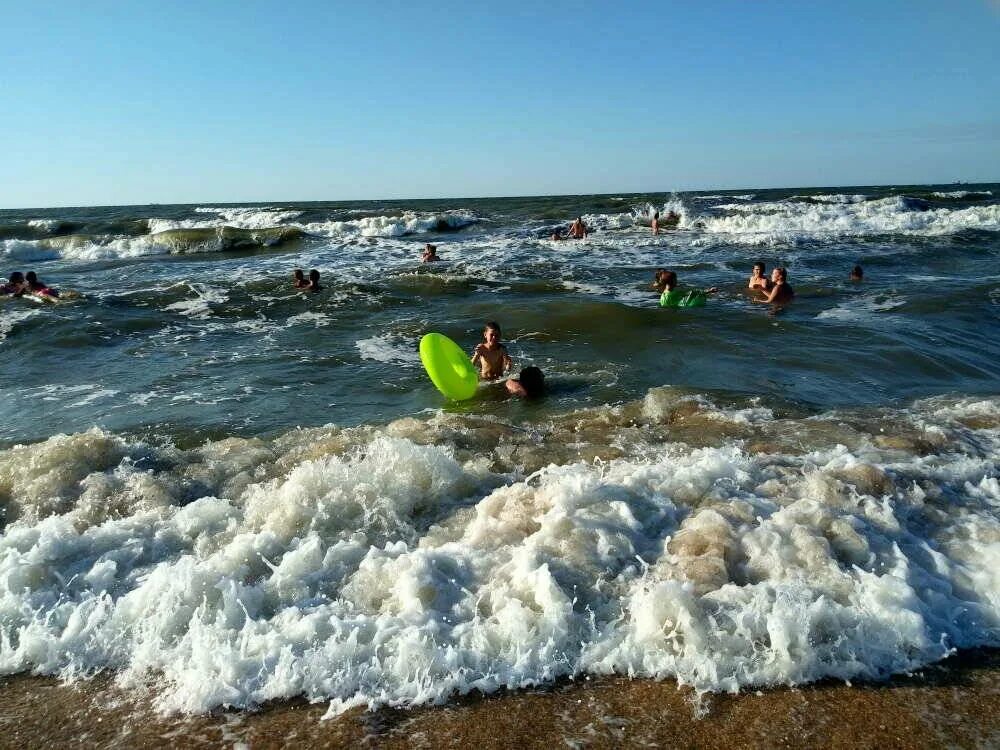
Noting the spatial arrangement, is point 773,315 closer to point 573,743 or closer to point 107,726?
point 573,743

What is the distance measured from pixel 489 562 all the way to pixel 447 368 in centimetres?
424

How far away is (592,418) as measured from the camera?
7055 millimetres

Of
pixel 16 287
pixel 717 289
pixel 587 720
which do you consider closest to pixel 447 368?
pixel 587 720

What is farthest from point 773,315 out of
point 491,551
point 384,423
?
point 491,551

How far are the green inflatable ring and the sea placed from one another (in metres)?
0.17

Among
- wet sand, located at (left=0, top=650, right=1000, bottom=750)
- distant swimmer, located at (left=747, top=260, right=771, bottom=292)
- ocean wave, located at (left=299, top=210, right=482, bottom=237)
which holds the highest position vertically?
ocean wave, located at (left=299, top=210, right=482, bottom=237)

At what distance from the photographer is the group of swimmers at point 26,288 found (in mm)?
15141

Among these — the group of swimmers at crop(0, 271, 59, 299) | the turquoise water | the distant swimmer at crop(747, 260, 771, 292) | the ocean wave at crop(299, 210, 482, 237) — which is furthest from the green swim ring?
the ocean wave at crop(299, 210, 482, 237)

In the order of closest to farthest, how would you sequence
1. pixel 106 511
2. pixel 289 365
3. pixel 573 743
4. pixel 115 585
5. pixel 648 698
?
pixel 573 743, pixel 648 698, pixel 115 585, pixel 106 511, pixel 289 365

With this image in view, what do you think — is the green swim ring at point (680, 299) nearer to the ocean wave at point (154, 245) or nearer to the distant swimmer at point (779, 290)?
the distant swimmer at point (779, 290)

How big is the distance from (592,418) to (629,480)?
2.05 metres

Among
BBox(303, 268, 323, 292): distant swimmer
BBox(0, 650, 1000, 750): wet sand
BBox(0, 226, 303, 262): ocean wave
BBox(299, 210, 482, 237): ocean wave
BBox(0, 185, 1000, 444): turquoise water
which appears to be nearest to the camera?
BBox(0, 650, 1000, 750): wet sand

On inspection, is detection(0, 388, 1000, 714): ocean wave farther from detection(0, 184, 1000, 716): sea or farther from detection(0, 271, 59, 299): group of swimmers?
detection(0, 271, 59, 299): group of swimmers

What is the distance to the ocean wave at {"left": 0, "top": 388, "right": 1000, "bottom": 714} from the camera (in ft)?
10.9
